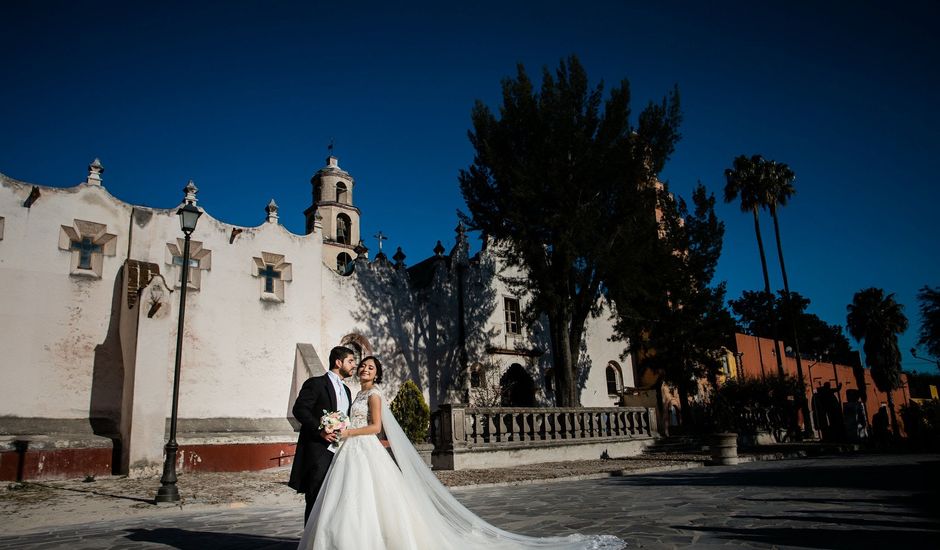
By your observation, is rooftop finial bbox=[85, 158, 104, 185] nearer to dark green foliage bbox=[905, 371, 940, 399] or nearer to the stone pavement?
the stone pavement

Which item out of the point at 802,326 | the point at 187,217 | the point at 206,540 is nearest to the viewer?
the point at 206,540

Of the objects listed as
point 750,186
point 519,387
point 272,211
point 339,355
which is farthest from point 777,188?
point 339,355

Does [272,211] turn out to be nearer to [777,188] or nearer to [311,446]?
[311,446]

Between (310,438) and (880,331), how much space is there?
58.1 m

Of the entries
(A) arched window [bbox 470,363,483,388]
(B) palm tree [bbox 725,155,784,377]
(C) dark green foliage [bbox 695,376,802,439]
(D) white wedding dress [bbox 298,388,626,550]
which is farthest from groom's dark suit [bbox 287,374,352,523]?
(B) palm tree [bbox 725,155,784,377]

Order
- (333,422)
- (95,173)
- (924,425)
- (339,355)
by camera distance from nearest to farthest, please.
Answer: (333,422)
(339,355)
(95,173)
(924,425)

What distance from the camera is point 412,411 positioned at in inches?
795

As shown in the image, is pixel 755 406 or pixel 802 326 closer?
pixel 755 406

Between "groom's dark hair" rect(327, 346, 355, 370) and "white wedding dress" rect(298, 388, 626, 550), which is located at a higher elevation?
"groom's dark hair" rect(327, 346, 355, 370)

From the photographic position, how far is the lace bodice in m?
5.36

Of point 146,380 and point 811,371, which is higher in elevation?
point 811,371

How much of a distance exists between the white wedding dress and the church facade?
39.7ft

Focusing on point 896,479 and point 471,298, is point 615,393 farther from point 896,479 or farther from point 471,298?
point 896,479

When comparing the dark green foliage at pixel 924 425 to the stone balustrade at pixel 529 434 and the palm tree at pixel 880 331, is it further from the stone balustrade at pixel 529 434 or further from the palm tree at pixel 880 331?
the palm tree at pixel 880 331
